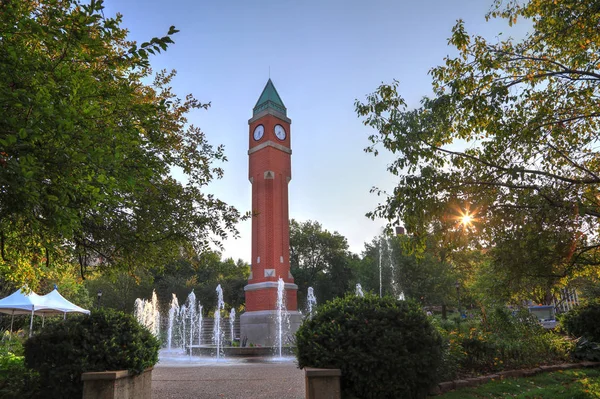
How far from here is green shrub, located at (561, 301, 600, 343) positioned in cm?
1062

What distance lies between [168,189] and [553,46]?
7.43 metres

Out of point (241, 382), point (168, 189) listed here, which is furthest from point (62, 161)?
point (241, 382)

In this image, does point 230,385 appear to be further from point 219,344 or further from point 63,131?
point 219,344

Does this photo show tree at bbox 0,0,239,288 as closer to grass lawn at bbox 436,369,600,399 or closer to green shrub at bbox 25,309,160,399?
green shrub at bbox 25,309,160,399

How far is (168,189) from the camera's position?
7812mm

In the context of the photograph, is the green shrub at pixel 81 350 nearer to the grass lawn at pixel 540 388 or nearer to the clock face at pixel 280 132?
the grass lawn at pixel 540 388

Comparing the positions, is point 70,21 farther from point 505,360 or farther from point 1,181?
point 505,360

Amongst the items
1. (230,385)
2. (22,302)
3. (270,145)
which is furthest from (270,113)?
(230,385)

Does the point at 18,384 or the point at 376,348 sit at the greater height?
the point at 376,348

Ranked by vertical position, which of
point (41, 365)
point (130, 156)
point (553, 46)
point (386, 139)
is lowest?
point (41, 365)

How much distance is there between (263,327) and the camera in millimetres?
24797

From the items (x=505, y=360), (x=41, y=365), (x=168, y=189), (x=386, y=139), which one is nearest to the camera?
(x=41, y=365)

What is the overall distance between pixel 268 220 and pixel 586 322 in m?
18.4

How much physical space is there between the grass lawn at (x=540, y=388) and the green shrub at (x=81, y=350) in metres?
4.15
